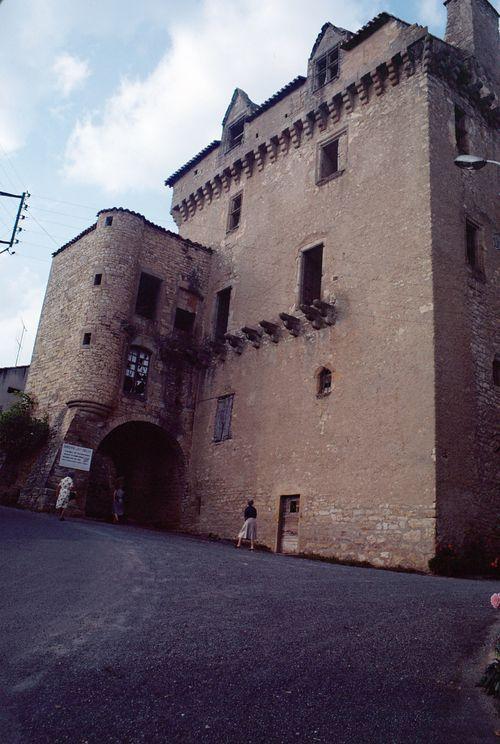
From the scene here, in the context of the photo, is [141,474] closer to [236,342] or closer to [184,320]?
[184,320]

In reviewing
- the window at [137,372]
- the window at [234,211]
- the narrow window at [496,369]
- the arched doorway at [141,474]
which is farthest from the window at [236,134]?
the narrow window at [496,369]

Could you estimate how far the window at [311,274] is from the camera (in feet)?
59.0

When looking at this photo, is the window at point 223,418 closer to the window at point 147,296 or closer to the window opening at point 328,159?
the window at point 147,296

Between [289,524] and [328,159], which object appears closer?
[289,524]

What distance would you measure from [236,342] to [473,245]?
758cm

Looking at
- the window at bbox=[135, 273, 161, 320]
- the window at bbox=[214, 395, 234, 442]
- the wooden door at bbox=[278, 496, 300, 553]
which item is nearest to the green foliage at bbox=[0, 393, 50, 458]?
the window at bbox=[135, 273, 161, 320]

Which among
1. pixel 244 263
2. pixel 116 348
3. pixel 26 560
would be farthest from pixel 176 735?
pixel 244 263

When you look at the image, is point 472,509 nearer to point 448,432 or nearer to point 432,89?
point 448,432

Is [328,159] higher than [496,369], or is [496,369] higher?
[328,159]

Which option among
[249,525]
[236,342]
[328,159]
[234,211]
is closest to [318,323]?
[236,342]

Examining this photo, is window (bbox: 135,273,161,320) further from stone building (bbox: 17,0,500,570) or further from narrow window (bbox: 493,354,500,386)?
narrow window (bbox: 493,354,500,386)

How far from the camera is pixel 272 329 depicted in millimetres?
17938

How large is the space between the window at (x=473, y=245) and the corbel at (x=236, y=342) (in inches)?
285

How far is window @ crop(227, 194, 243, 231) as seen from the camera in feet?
72.6
